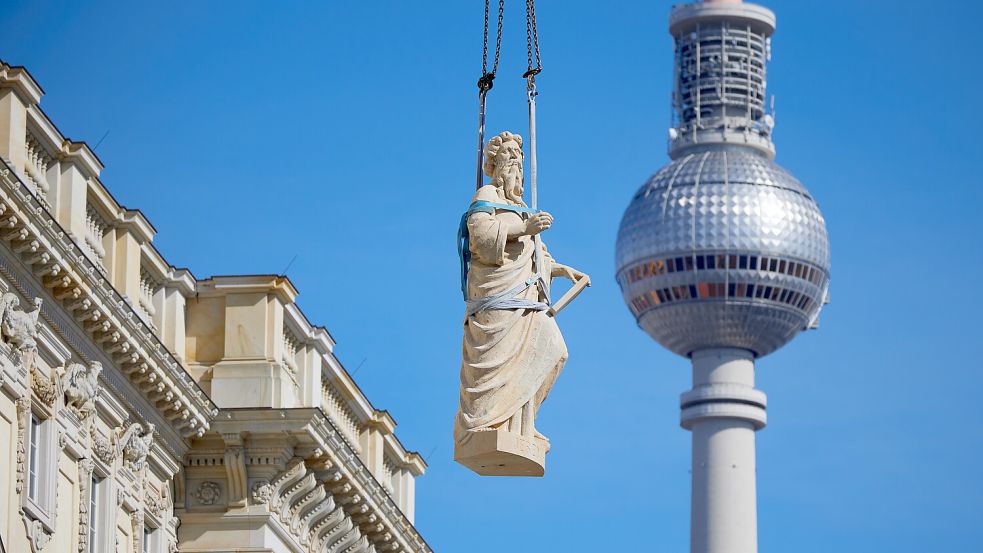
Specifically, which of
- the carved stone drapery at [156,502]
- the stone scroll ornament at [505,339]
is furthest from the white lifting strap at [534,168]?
the carved stone drapery at [156,502]

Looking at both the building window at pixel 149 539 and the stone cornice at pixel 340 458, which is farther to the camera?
the stone cornice at pixel 340 458

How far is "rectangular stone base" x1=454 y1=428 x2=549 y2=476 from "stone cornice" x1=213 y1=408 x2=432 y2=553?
31.3 metres

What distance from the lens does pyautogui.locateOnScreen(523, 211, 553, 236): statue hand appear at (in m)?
27.9

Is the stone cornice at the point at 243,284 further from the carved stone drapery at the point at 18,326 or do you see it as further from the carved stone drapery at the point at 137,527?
the carved stone drapery at the point at 18,326

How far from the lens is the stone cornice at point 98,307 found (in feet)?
153

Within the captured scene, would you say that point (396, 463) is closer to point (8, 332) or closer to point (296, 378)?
point (296, 378)

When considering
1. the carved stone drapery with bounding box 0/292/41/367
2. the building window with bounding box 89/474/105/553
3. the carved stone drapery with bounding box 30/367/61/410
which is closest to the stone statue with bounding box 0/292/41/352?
the carved stone drapery with bounding box 0/292/41/367

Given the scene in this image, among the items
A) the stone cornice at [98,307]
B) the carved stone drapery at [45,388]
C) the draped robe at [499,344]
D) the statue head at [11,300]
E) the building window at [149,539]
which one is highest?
the stone cornice at [98,307]

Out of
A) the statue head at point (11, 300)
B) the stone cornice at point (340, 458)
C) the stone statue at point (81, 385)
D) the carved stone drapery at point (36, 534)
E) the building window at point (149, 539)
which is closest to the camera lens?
the statue head at point (11, 300)

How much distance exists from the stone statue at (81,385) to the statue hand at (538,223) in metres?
23.2

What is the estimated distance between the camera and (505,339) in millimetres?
27812

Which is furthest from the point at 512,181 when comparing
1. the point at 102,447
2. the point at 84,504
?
the point at 102,447

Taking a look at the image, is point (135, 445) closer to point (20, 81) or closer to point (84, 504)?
point (84, 504)

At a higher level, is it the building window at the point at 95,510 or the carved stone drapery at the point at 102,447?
the carved stone drapery at the point at 102,447
